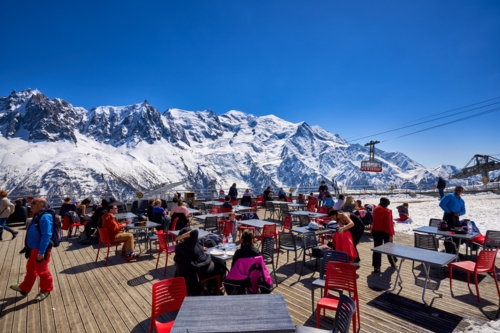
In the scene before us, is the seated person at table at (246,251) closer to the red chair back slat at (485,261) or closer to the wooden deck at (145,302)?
the wooden deck at (145,302)

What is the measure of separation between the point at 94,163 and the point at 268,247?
211 meters

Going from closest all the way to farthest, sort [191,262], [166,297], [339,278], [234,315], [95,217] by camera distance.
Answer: [234,315] < [166,297] < [339,278] < [191,262] < [95,217]

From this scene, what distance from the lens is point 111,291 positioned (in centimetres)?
507

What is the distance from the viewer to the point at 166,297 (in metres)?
3.03

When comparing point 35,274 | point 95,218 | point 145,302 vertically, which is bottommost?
point 145,302

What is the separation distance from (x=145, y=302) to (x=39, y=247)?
2.01m

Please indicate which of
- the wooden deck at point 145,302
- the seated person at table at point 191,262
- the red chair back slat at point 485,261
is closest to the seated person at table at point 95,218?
the wooden deck at point 145,302

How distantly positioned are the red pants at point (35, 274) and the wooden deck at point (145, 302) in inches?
9.5

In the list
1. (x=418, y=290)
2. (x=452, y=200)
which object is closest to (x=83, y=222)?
(x=418, y=290)

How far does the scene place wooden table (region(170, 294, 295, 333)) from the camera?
6.88 ft

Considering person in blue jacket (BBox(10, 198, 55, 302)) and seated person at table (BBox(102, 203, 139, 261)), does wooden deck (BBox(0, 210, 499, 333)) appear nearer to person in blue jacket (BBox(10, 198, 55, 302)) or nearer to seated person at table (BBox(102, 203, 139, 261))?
person in blue jacket (BBox(10, 198, 55, 302))

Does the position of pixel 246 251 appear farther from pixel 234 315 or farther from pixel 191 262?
pixel 234 315

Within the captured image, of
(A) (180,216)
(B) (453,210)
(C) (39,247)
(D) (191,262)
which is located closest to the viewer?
(D) (191,262)

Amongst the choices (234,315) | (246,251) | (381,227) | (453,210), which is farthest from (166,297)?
(453,210)
